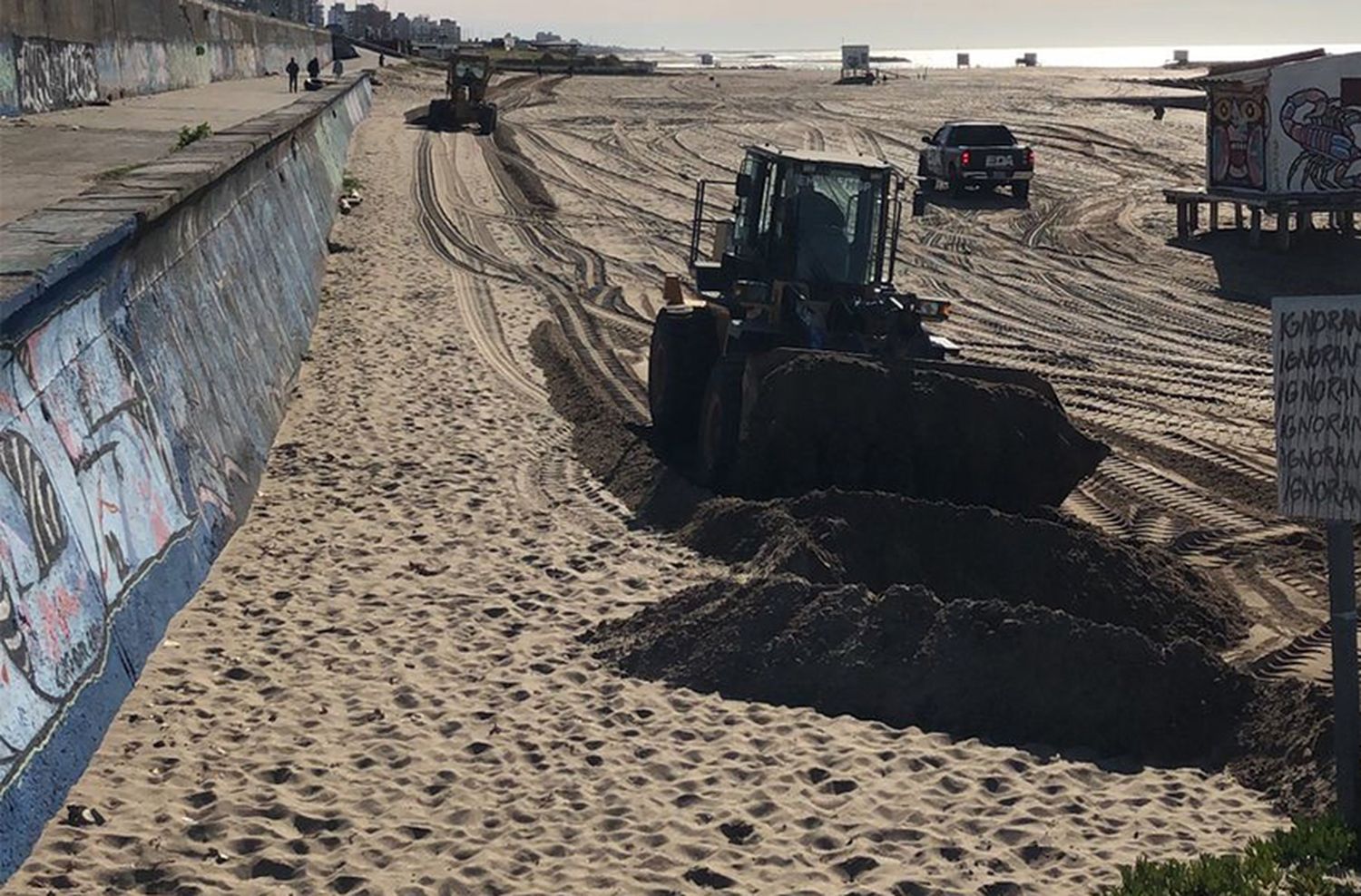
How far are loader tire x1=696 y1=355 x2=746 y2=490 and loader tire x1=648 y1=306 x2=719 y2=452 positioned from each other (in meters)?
1.04

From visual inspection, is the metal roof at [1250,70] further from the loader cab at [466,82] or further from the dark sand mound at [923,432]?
the loader cab at [466,82]

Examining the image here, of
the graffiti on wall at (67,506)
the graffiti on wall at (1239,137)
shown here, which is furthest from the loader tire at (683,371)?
the graffiti on wall at (1239,137)

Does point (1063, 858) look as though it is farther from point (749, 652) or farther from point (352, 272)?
point (352, 272)

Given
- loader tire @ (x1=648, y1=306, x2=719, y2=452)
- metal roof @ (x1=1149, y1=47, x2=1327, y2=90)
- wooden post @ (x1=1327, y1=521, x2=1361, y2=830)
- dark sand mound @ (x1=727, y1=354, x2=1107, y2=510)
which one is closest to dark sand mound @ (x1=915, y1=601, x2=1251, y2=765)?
wooden post @ (x1=1327, y1=521, x2=1361, y2=830)

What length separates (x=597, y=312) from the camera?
68.6 ft

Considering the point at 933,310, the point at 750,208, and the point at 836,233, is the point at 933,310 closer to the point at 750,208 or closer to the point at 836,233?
the point at 836,233

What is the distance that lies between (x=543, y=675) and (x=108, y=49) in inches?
1068

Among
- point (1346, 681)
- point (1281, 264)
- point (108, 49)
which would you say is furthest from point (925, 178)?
point (1346, 681)

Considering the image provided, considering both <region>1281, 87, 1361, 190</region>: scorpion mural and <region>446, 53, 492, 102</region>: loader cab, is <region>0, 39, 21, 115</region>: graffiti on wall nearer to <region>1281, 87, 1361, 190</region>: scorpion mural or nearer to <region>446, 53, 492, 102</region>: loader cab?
<region>1281, 87, 1361, 190</region>: scorpion mural

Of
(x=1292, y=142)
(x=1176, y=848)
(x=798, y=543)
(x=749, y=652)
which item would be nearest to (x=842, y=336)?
(x=798, y=543)

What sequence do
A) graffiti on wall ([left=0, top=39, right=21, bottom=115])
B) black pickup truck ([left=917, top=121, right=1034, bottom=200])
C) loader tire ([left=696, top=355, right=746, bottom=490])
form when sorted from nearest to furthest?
loader tire ([left=696, top=355, right=746, bottom=490]) → graffiti on wall ([left=0, top=39, right=21, bottom=115]) → black pickup truck ([left=917, top=121, right=1034, bottom=200])

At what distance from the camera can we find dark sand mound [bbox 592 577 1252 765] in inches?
314

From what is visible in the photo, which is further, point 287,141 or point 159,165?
point 287,141

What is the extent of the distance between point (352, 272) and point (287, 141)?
2179 millimetres
